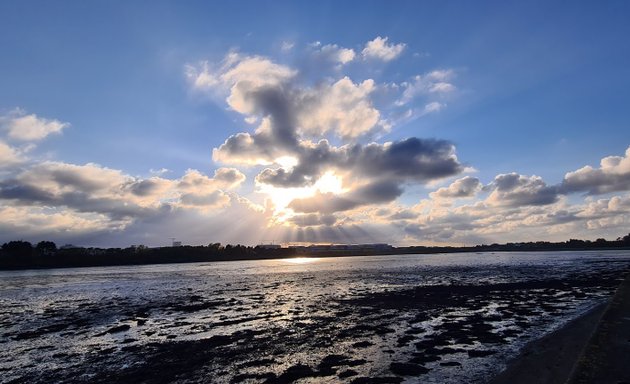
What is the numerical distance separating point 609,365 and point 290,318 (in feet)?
57.6

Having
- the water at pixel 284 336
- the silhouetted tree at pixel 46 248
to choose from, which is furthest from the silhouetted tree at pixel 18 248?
the water at pixel 284 336

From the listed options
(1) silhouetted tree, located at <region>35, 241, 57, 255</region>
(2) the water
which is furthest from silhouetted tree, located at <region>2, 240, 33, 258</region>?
(2) the water

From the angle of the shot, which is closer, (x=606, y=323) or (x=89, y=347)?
(x=606, y=323)

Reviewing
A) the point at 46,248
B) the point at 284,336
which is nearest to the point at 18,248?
the point at 46,248

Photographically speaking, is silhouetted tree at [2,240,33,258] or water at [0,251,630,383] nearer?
water at [0,251,630,383]

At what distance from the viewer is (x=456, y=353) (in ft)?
55.0

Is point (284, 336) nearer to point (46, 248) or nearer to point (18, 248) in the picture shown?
point (18, 248)

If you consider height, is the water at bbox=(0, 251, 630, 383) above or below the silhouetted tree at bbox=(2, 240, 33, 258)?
below

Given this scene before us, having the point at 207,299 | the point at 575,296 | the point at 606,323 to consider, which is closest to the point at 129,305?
the point at 207,299

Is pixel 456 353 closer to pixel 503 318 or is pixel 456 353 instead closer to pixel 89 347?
pixel 503 318

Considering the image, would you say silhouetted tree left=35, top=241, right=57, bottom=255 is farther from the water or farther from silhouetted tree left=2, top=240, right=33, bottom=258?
the water

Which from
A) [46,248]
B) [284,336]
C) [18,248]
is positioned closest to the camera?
[284,336]

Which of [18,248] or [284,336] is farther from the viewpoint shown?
[18,248]

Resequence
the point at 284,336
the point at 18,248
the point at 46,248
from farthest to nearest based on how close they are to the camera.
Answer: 1. the point at 46,248
2. the point at 18,248
3. the point at 284,336
